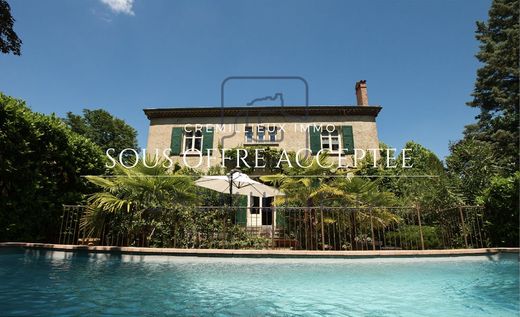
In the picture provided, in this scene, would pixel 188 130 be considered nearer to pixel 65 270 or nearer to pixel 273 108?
pixel 273 108

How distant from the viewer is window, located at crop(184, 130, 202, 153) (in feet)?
56.6

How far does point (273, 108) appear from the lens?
17094 millimetres

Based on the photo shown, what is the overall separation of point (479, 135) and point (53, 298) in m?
28.2

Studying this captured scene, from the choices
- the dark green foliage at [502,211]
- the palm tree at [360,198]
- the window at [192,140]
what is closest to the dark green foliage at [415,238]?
the palm tree at [360,198]

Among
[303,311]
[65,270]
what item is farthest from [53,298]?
[303,311]

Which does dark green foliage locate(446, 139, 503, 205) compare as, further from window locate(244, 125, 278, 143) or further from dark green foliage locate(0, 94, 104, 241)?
dark green foliage locate(0, 94, 104, 241)

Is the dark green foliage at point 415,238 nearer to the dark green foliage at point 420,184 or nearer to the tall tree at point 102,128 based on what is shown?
the dark green foliage at point 420,184

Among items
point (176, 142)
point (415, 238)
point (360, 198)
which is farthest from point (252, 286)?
point (176, 142)

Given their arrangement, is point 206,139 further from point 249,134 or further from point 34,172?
point 34,172

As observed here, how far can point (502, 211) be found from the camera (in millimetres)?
8352

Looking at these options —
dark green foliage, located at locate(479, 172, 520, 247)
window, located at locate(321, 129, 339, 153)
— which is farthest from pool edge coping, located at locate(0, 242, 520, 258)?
window, located at locate(321, 129, 339, 153)

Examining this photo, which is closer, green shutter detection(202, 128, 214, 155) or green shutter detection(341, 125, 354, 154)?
green shutter detection(341, 125, 354, 154)

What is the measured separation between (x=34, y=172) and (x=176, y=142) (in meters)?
9.41

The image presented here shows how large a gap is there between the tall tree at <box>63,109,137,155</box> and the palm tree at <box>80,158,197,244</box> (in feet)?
96.5
